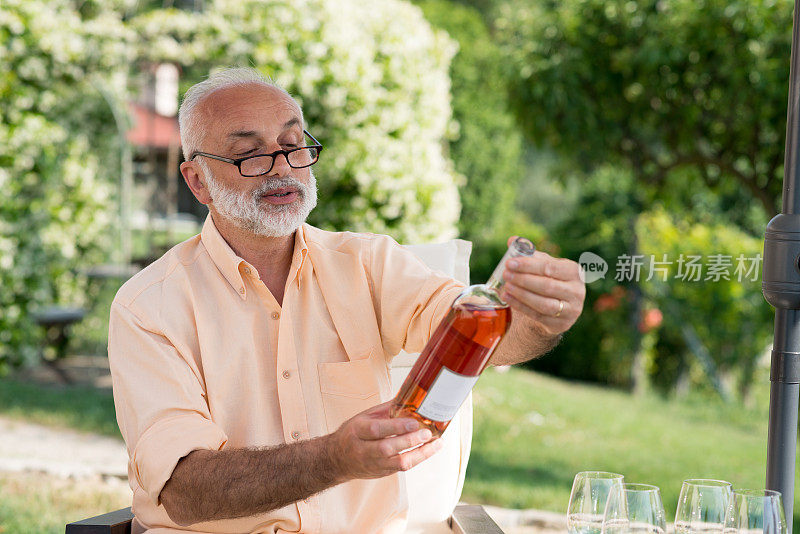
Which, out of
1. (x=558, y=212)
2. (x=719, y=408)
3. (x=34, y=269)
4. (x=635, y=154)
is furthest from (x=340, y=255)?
(x=558, y=212)

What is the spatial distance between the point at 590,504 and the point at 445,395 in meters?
0.34

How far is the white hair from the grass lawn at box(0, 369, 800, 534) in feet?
7.09

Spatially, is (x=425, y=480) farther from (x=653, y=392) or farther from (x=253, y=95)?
(x=653, y=392)

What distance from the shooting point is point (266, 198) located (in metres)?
1.84

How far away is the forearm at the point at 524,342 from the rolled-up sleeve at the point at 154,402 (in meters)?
0.56

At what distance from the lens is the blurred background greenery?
15.4 ft

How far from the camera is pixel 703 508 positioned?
4.04 feet

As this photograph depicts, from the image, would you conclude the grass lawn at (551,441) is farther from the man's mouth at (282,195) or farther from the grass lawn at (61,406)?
the man's mouth at (282,195)

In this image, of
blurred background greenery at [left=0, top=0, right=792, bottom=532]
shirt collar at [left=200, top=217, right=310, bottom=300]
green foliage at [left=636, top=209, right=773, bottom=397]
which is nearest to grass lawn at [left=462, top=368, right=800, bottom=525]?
blurred background greenery at [left=0, top=0, right=792, bottom=532]

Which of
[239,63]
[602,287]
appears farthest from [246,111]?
[602,287]

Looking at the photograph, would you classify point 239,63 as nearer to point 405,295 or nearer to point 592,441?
point 592,441

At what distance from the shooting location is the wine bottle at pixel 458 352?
3.79ft

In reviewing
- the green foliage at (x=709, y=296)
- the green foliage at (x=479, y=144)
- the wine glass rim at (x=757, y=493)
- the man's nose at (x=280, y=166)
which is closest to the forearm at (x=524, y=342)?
the wine glass rim at (x=757, y=493)

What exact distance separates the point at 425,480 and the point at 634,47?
3.48 metres
